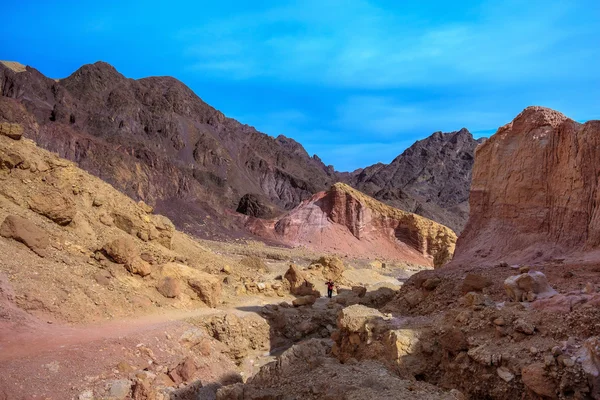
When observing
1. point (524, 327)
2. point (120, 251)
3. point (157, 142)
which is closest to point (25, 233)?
point (120, 251)

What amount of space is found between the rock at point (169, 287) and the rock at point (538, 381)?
33.4 feet

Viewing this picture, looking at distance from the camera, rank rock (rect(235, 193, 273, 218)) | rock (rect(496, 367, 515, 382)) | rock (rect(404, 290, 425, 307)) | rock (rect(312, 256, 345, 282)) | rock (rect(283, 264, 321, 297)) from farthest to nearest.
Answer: rock (rect(235, 193, 273, 218)) < rock (rect(312, 256, 345, 282)) < rock (rect(283, 264, 321, 297)) < rock (rect(404, 290, 425, 307)) < rock (rect(496, 367, 515, 382))

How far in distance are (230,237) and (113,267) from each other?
27732mm

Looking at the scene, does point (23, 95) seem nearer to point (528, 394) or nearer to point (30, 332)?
point (30, 332)

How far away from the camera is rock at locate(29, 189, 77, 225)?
42.7ft

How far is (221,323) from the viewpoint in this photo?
13.0m

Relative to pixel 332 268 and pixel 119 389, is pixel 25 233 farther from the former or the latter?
pixel 332 268

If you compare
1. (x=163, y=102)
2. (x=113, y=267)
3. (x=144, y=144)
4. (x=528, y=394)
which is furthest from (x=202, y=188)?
(x=528, y=394)

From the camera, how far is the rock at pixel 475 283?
10.5m

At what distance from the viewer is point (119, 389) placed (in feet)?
28.1

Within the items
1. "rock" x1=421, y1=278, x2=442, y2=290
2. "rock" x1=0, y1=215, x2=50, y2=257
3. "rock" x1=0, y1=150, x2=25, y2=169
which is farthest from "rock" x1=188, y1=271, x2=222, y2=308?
"rock" x1=421, y1=278, x2=442, y2=290

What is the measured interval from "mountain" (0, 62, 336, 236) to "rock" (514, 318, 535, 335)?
110ft

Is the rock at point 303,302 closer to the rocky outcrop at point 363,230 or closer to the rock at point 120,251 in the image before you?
the rock at point 120,251

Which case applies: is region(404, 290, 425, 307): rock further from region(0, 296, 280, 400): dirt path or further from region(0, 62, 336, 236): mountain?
region(0, 62, 336, 236): mountain
